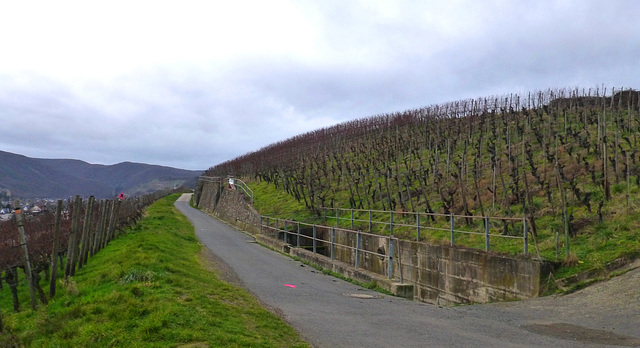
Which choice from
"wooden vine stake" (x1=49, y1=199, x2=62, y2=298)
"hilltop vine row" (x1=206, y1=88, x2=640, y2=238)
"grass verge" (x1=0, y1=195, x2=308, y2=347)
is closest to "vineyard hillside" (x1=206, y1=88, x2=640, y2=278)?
"hilltop vine row" (x1=206, y1=88, x2=640, y2=238)

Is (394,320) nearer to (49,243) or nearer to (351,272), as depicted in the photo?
(351,272)

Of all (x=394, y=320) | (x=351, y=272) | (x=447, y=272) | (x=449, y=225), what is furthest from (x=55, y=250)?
(x=449, y=225)

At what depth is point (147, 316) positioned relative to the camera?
7367mm

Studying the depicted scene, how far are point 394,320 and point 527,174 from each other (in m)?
12.3

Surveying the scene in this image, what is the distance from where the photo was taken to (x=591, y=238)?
39.7 ft

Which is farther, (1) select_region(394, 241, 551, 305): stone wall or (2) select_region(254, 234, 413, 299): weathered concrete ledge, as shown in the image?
(2) select_region(254, 234, 413, 299): weathered concrete ledge

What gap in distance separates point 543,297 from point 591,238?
2.77 metres

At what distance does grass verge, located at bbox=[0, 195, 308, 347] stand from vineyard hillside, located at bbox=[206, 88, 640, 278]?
6.86 m

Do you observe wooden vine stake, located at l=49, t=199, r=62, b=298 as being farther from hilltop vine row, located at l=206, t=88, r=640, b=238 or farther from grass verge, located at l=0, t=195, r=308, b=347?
hilltop vine row, located at l=206, t=88, r=640, b=238

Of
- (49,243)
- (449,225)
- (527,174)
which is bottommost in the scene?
(49,243)

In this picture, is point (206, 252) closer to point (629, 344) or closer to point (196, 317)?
point (196, 317)

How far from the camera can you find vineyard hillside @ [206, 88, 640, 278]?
1257cm

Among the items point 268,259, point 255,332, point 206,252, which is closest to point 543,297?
point 255,332

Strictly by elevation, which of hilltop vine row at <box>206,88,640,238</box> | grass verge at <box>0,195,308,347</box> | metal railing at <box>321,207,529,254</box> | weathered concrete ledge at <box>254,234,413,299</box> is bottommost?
weathered concrete ledge at <box>254,234,413,299</box>
